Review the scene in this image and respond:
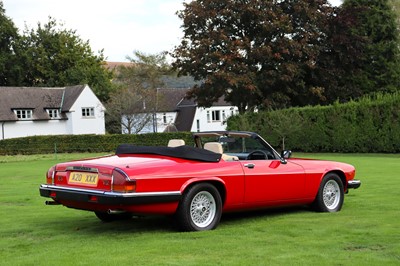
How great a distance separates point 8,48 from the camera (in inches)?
2562

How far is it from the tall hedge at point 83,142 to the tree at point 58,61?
19251 mm

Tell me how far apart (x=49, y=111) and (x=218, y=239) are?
58.4 meters

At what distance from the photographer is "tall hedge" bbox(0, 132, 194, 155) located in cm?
4606

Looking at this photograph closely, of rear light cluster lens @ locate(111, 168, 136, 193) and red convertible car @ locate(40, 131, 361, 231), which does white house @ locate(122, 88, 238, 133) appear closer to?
red convertible car @ locate(40, 131, 361, 231)

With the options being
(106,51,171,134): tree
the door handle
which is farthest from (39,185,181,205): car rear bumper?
(106,51,171,134): tree

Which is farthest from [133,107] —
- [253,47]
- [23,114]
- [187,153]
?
[187,153]

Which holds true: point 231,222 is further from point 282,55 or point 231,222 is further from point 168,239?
point 282,55

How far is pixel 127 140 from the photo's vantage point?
47.7 meters

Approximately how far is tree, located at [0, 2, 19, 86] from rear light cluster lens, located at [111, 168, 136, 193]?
2409 inches

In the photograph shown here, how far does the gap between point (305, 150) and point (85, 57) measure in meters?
39.7

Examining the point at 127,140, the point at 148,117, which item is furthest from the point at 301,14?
the point at 148,117

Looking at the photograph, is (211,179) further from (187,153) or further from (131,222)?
(131,222)

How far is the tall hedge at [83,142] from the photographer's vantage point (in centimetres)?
4606

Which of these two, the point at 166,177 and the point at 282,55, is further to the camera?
the point at 282,55
